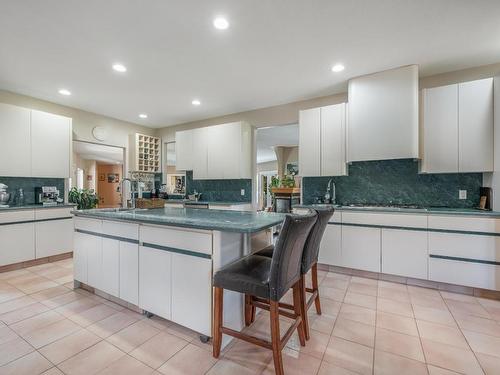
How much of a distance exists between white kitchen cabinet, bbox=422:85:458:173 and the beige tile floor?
1.48m

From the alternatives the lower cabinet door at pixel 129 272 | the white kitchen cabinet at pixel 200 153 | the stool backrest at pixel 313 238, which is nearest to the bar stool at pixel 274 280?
the stool backrest at pixel 313 238

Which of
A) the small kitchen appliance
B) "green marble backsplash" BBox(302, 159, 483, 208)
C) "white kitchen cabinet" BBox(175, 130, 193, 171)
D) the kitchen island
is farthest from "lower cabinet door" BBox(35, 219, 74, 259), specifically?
"green marble backsplash" BBox(302, 159, 483, 208)

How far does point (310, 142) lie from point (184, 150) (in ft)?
8.72

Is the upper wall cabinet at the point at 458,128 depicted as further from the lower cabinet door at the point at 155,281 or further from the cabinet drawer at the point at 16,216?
the cabinet drawer at the point at 16,216

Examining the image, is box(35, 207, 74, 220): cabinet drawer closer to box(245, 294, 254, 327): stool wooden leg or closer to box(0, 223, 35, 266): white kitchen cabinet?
box(0, 223, 35, 266): white kitchen cabinet

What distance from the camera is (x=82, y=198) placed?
4.54 metres

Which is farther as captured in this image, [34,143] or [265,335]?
[34,143]

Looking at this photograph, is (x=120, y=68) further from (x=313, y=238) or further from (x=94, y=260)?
(x=313, y=238)

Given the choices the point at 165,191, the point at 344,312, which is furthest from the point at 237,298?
the point at 165,191

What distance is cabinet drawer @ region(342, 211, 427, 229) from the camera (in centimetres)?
282

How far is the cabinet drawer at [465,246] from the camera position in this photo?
2521mm

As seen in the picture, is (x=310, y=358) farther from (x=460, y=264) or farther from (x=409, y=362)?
(x=460, y=264)

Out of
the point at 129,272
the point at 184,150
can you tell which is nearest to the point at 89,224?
the point at 129,272

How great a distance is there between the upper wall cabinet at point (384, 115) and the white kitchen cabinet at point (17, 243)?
183 inches
